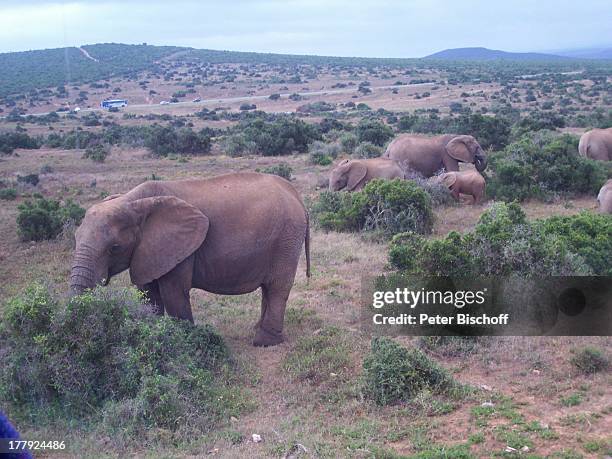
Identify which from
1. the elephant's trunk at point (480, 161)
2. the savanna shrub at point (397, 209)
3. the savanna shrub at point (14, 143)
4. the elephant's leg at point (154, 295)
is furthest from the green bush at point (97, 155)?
the elephant's leg at point (154, 295)

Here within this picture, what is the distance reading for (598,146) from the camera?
20797 mm

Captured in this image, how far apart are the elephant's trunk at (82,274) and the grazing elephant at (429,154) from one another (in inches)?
527

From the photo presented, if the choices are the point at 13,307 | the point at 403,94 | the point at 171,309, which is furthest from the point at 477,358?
the point at 403,94

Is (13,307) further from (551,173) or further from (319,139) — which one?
(319,139)

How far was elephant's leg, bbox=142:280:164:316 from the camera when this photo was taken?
8.05 metres

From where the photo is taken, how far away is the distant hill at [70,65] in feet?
282

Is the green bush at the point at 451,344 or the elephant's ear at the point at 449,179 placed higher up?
the elephant's ear at the point at 449,179

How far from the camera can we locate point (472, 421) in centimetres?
610

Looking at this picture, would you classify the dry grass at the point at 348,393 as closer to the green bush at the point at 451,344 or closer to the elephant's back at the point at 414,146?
the green bush at the point at 451,344

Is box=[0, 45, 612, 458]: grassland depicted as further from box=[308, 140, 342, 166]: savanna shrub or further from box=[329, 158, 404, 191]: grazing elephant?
box=[308, 140, 342, 166]: savanna shrub

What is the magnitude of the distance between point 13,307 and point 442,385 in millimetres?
4333

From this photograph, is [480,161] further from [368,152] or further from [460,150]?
[368,152]

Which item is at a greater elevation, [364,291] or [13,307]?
[13,307]

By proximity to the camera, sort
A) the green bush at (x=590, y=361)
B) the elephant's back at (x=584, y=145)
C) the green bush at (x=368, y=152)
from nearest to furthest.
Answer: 1. the green bush at (x=590, y=361)
2. the elephant's back at (x=584, y=145)
3. the green bush at (x=368, y=152)
